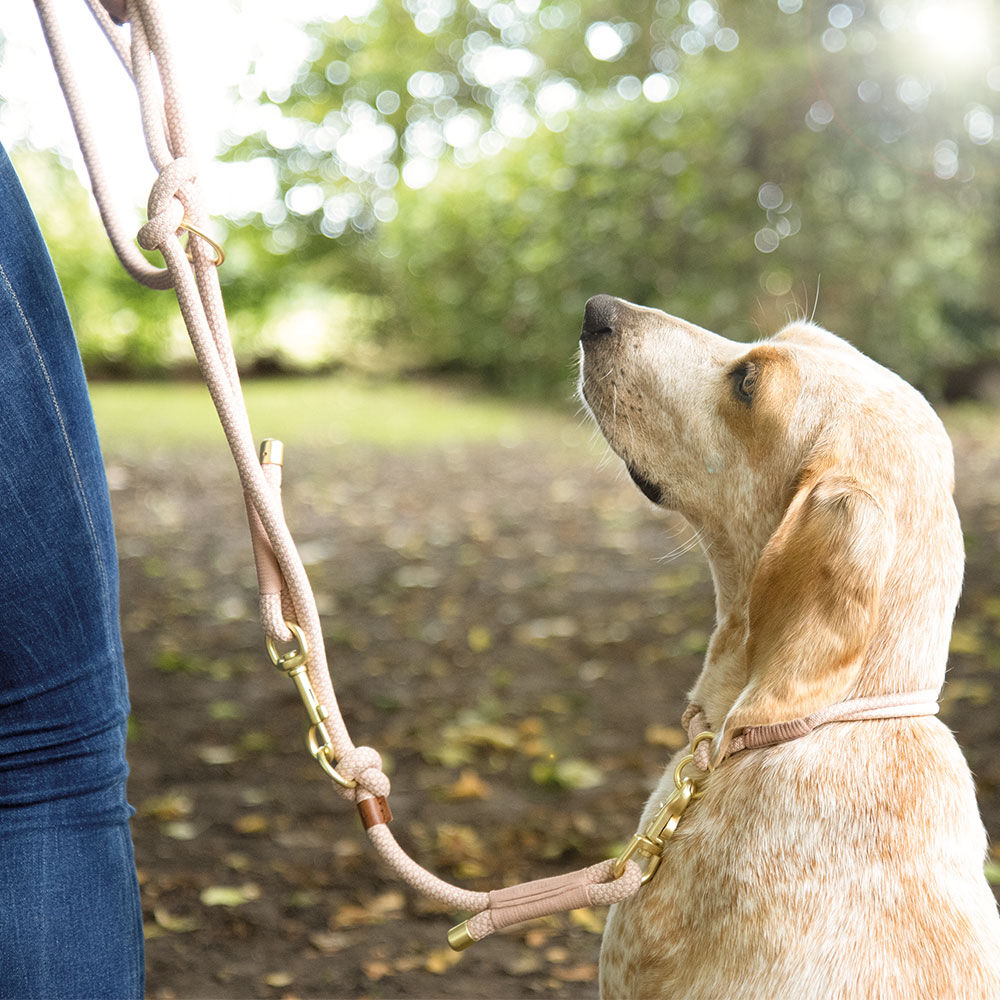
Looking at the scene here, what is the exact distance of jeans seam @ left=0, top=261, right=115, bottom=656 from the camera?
5.00ft

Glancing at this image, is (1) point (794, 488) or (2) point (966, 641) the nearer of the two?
(1) point (794, 488)

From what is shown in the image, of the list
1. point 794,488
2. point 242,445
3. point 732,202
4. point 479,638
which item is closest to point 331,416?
point 732,202

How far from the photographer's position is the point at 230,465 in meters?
12.0

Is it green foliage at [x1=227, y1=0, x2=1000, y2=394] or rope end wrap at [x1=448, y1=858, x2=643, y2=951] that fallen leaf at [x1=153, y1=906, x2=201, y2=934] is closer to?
rope end wrap at [x1=448, y1=858, x2=643, y2=951]

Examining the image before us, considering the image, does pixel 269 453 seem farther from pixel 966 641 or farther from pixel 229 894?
pixel 966 641

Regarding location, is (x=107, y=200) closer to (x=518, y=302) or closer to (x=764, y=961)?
(x=764, y=961)

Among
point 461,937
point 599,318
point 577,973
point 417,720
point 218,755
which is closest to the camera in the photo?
point 461,937

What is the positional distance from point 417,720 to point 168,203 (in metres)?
3.74

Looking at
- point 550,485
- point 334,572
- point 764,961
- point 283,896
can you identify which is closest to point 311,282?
point 550,485

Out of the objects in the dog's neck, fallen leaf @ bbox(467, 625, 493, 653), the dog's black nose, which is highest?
the dog's black nose

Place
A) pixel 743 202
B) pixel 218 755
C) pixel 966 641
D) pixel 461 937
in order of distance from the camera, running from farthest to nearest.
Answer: pixel 743 202, pixel 966 641, pixel 218 755, pixel 461 937

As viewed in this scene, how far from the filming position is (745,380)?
2252 millimetres

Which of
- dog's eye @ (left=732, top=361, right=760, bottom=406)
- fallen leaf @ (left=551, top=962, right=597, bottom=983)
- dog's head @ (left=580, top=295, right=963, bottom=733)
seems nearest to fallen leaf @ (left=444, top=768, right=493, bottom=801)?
fallen leaf @ (left=551, top=962, right=597, bottom=983)

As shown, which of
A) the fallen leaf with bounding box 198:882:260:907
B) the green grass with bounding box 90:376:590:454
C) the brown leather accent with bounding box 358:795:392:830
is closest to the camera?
the brown leather accent with bounding box 358:795:392:830
